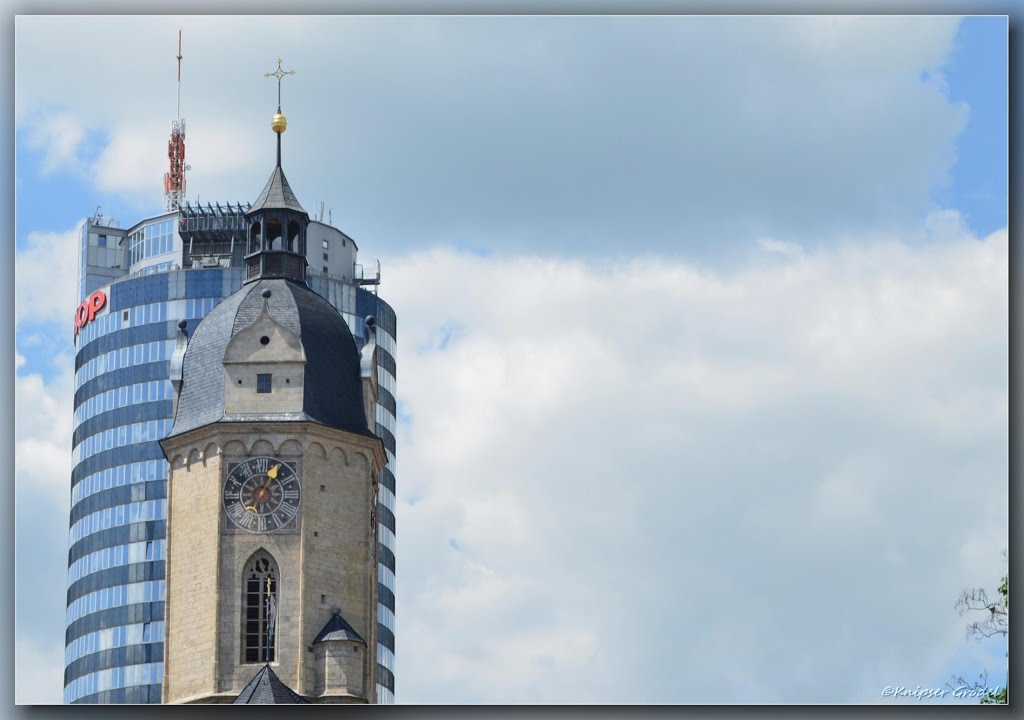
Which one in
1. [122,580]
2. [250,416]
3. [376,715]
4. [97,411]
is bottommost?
[376,715]

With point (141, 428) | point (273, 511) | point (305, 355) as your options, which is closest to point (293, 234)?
point (305, 355)

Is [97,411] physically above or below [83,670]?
above

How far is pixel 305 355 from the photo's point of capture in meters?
79.4

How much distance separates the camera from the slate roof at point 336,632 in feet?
249

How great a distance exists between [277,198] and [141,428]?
63244mm

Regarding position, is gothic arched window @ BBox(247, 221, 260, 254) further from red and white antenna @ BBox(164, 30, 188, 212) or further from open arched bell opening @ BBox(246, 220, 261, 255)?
red and white antenna @ BBox(164, 30, 188, 212)

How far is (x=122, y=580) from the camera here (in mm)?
143125

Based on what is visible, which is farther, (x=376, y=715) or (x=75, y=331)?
(x=75, y=331)

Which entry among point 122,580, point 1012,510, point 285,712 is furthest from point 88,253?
point 1012,510

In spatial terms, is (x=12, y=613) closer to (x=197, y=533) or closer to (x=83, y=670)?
(x=197, y=533)

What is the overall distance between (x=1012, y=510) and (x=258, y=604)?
32123 mm

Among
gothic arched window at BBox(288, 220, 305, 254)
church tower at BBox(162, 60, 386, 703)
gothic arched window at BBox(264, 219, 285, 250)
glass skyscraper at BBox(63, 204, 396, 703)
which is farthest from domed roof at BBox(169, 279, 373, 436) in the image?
glass skyscraper at BBox(63, 204, 396, 703)

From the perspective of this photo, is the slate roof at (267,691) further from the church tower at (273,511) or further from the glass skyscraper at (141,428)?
the glass skyscraper at (141,428)

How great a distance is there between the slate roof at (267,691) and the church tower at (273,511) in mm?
74
